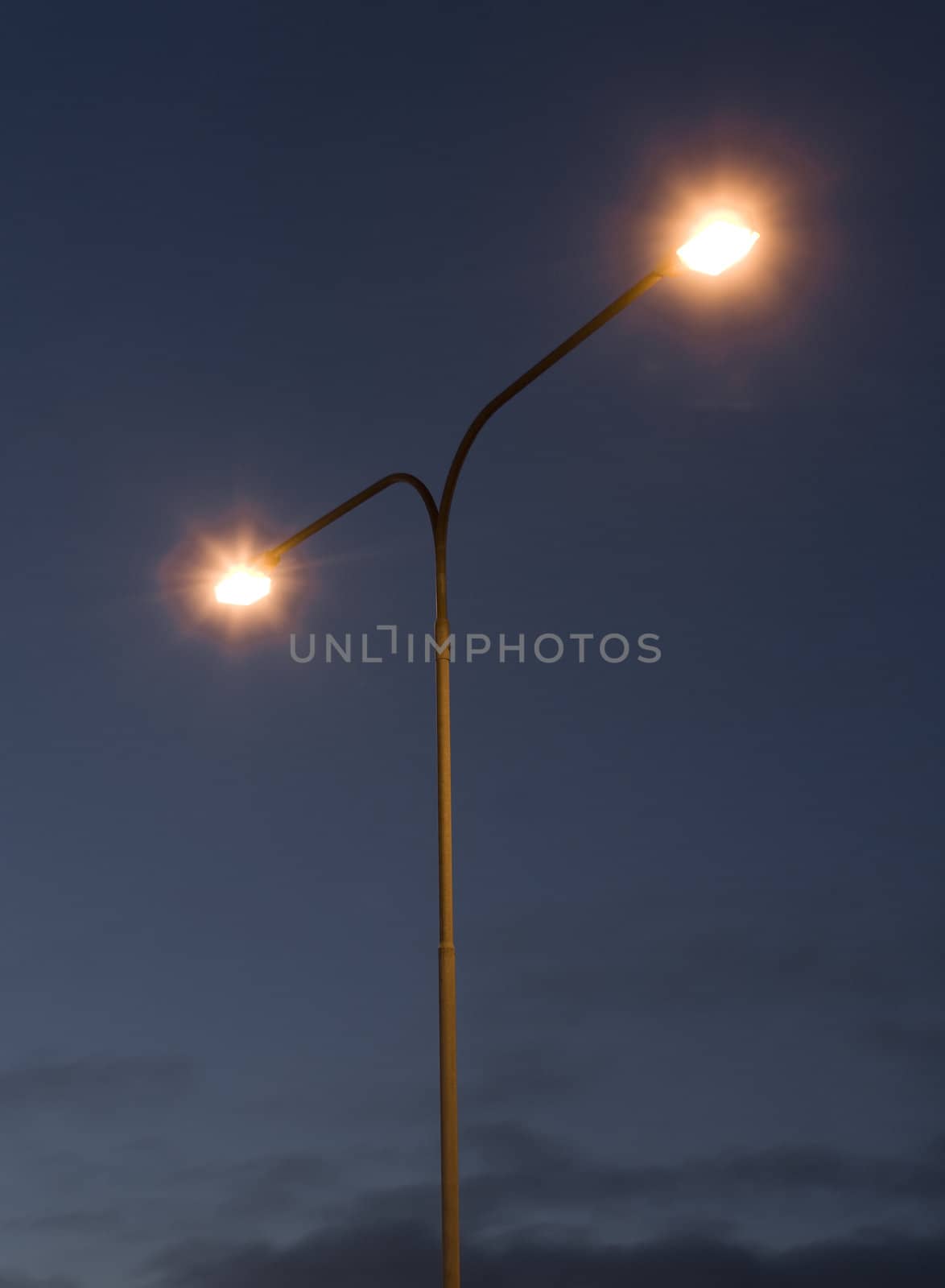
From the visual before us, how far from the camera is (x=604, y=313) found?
13289 millimetres

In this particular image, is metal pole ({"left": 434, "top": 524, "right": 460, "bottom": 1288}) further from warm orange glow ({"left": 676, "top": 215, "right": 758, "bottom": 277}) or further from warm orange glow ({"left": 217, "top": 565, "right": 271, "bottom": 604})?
warm orange glow ({"left": 676, "top": 215, "right": 758, "bottom": 277})

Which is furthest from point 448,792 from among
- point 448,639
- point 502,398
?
point 502,398

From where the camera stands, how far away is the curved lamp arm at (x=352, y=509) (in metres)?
14.9

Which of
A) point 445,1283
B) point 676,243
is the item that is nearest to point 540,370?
point 676,243

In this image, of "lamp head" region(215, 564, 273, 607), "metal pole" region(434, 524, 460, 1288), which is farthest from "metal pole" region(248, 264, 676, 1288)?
"lamp head" region(215, 564, 273, 607)

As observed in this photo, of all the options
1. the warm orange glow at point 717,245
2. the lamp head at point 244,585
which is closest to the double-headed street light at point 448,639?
the warm orange glow at point 717,245

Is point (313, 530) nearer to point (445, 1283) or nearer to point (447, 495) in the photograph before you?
point (447, 495)

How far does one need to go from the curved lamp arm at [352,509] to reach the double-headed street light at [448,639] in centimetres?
2

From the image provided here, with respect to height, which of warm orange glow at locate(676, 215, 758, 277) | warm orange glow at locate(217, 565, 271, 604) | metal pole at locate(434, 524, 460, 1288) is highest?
warm orange glow at locate(676, 215, 758, 277)

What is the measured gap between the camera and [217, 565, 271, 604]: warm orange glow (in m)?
16.6

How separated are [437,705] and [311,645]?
17.8 m

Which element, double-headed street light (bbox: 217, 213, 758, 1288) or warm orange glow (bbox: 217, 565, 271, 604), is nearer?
double-headed street light (bbox: 217, 213, 758, 1288)

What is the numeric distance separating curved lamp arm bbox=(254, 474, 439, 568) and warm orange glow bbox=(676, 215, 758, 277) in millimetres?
3576

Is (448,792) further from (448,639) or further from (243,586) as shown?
(243,586)
